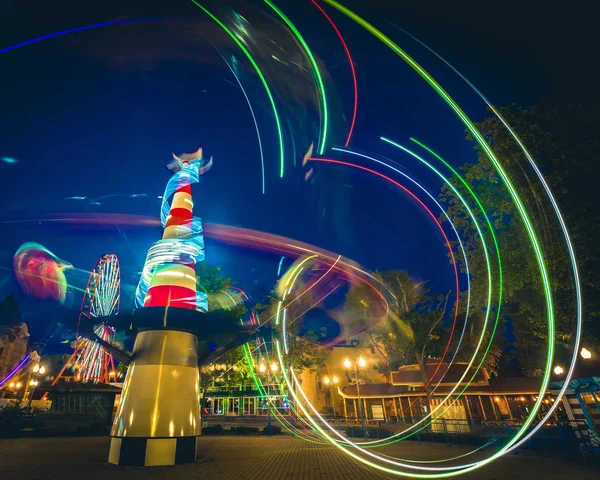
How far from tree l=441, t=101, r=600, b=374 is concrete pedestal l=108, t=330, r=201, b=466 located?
1791 cm

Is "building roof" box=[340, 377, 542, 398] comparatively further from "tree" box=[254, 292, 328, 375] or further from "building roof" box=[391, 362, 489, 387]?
"tree" box=[254, 292, 328, 375]

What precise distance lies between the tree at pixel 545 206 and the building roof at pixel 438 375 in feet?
72.5

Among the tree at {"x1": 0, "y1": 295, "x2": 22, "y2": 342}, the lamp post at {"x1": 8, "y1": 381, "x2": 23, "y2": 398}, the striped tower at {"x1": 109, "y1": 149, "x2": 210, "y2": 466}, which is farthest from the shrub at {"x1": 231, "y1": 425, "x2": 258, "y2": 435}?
the tree at {"x1": 0, "y1": 295, "x2": 22, "y2": 342}

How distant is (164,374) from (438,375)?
36868 millimetres

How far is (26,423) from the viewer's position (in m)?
30.9

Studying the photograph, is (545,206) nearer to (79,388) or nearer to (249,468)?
(249,468)

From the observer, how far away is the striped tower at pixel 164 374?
12.2 meters

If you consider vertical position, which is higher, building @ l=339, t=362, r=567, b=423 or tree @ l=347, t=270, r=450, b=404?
tree @ l=347, t=270, r=450, b=404

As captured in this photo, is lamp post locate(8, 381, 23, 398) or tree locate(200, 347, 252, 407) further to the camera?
lamp post locate(8, 381, 23, 398)

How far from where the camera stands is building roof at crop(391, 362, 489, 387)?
3834cm

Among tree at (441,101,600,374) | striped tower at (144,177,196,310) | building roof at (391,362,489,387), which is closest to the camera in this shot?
striped tower at (144,177,196,310)

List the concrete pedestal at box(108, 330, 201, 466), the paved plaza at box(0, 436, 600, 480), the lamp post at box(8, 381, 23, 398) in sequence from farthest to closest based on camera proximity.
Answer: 1. the lamp post at box(8, 381, 23, 398)
2. the concrete pedestal at box(108, 330, 201, 466)
3. the paved plaza at box(0, 436, 600, 480)

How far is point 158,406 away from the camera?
12.3 meters

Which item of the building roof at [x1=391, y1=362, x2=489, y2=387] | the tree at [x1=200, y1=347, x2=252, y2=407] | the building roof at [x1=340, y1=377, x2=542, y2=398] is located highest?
the tree at [x1=200, y1=347, x2=252, y2=407]
